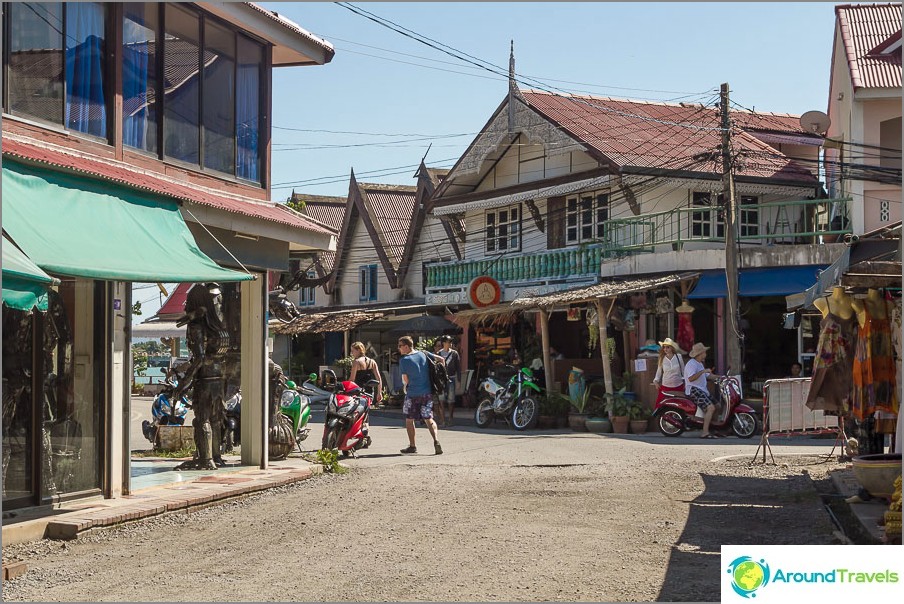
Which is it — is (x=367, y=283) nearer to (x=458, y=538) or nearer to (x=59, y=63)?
(x=59, y=63)

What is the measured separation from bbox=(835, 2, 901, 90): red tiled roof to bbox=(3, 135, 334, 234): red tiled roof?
634 inches

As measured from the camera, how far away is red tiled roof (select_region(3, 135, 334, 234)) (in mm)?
9029

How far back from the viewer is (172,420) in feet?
56.6

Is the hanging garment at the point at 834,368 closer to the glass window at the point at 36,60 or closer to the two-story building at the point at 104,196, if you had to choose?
the two-story building at the point at 104,196

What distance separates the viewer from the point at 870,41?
26891mm

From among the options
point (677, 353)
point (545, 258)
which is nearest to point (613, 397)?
point (677, 353)

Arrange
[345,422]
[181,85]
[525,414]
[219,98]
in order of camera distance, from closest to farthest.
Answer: [181,85] < [219,98] < [345,422] < [525,414]

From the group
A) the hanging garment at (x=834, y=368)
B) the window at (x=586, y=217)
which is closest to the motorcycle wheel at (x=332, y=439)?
the hanging garment at (x=834, y=368)

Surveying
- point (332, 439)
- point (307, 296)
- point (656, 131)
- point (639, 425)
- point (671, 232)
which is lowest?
point (639, 425)

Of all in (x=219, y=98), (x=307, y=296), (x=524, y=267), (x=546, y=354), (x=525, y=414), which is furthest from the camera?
(x=307, y=296)

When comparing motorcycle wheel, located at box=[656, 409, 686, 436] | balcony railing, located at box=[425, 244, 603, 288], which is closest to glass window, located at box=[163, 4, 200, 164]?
motorcycle wheel, located at box=[656, 409, 686, 436]

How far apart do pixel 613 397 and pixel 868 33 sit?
12.1 meters

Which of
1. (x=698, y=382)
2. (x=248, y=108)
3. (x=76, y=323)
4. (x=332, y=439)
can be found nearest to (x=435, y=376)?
(x=332, y=439)

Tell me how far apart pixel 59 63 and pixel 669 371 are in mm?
13591
